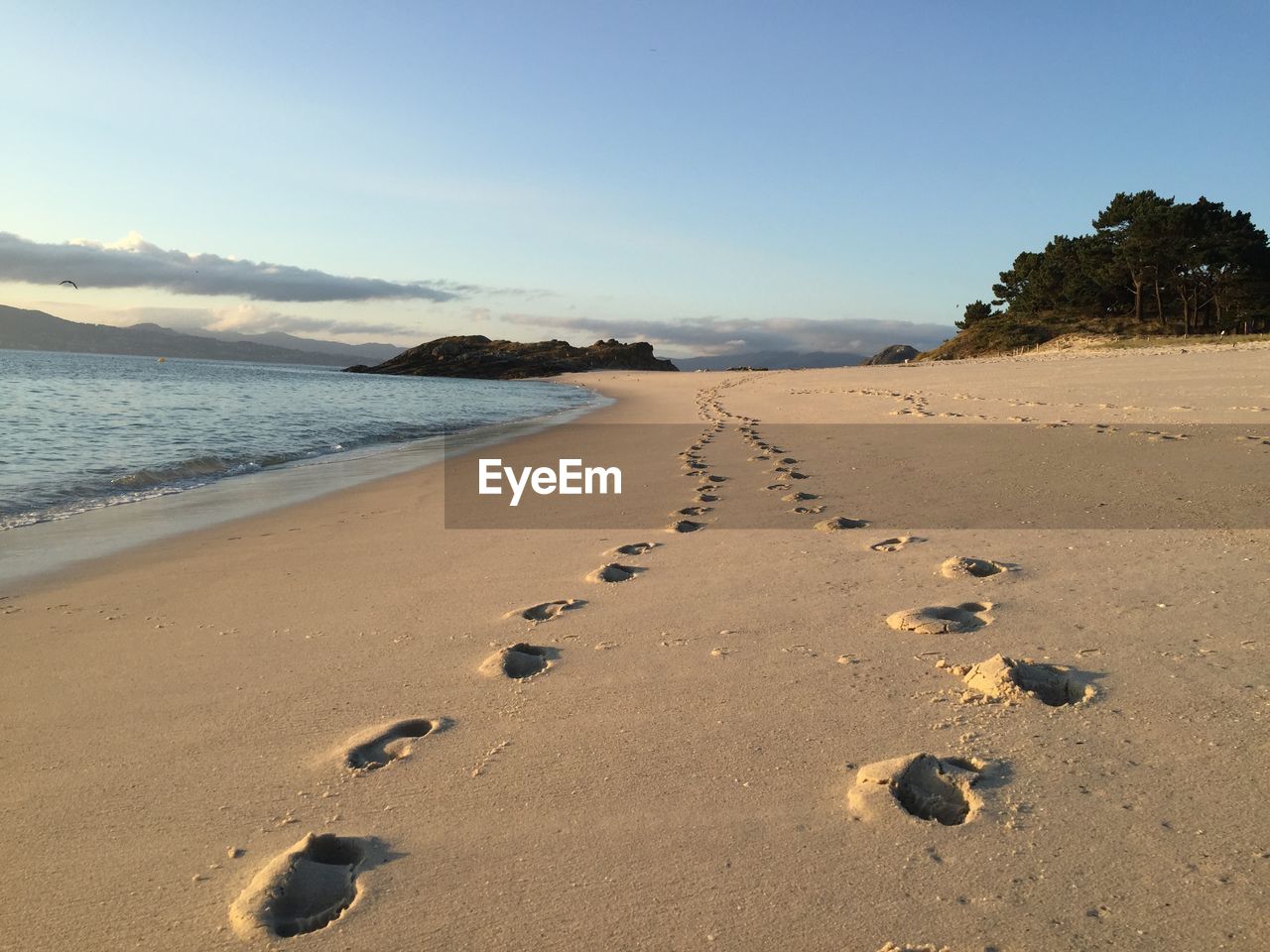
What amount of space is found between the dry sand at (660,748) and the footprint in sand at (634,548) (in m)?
0.04

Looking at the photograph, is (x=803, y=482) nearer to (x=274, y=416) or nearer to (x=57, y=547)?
(x=57, y=547)

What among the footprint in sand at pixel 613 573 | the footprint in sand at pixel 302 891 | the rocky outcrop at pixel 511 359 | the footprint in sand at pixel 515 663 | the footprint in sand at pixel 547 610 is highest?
the rocky outcrop at pixel 511 359

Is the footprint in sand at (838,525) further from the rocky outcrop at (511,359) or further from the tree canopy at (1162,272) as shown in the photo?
the rocky outcrop at (511,359)

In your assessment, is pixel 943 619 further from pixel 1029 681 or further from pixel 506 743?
pixel 506 743

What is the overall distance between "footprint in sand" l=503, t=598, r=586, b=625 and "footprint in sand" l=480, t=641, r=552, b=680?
439 millimetres

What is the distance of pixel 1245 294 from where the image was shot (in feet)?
122

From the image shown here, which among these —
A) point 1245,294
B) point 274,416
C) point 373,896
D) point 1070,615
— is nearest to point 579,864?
point 373,896

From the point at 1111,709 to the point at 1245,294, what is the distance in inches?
1772

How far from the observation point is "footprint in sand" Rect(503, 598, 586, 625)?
3629 mm

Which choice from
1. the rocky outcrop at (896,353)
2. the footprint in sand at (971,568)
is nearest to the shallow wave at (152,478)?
the footprint in sand at (971,568)

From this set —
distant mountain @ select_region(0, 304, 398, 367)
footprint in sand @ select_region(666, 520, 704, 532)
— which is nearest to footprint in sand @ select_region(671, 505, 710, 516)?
footprint in sand @ select_region(666, 520, 704, 532)

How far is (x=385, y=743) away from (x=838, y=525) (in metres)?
3.46

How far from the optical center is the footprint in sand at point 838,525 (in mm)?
5098

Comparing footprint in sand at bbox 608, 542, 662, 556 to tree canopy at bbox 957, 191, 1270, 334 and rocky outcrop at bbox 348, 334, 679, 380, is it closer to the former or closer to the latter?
tree canopy at bbox 957, 191, 1270, 334
